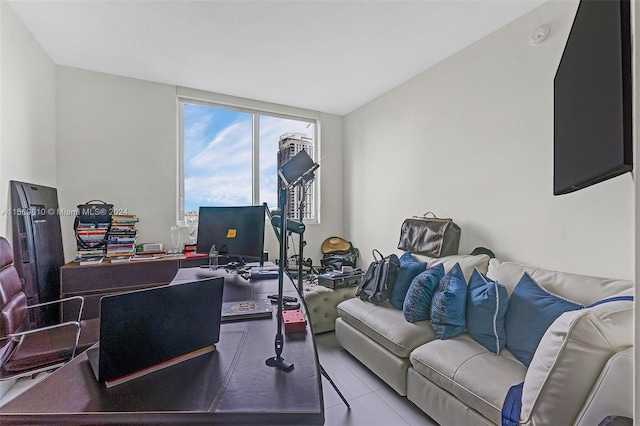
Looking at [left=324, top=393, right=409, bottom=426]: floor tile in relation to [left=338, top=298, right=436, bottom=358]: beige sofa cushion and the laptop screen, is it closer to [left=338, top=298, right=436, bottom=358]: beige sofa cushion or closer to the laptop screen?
[left=338, top=298, right=436, bottom=358]: beige sofa cushion

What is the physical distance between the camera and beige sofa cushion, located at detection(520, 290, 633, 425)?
106 cm

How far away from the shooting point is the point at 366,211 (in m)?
3.99

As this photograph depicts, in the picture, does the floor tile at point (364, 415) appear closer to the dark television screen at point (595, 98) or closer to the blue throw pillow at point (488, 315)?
the blue throw pillow at point (488, 315)

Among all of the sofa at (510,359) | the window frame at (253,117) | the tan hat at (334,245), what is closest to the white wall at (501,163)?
the sofa at (510,359)

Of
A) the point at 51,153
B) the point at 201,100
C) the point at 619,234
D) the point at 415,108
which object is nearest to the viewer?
the point at 619,234

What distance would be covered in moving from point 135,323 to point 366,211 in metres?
3.36

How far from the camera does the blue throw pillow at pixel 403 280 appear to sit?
2383 mm

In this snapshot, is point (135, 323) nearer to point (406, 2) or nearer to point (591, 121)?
point (591, 121)

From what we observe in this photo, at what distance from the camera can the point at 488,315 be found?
68.8 inches

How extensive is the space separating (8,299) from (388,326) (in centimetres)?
244

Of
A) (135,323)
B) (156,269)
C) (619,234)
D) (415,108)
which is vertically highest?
(415,108)

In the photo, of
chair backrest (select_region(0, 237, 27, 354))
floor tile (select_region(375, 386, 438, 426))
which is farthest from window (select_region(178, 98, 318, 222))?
floor tile (select_region(375, 386, 438, 426))

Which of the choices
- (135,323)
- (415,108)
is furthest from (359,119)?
(135,323)

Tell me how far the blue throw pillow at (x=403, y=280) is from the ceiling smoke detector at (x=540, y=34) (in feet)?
6.01
